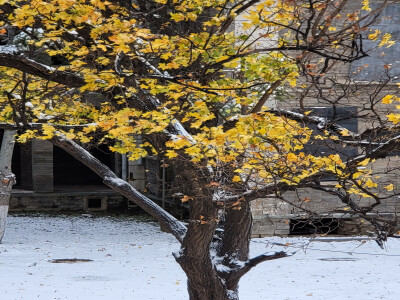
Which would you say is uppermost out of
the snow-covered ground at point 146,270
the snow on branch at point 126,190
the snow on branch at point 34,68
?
the snow on branch at point 34,68

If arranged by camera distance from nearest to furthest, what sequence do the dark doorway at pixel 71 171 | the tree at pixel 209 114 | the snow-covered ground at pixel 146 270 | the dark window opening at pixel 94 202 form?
the tree at pixel 209 114
the snow-covered ground at pixel 146 270
the dark window opening at pixel 94 202
the dark doorway at pixel 71 171

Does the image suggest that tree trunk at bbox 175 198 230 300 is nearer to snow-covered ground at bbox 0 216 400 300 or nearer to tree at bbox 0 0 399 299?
tree at bbox 0 0 399 299

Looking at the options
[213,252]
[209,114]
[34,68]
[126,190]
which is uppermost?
[34,68]

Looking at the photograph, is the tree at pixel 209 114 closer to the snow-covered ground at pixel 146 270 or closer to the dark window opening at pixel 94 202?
the snow-covered ground at pixel 146 270

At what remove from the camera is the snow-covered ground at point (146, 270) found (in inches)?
496

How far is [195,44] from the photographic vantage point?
7.91 m

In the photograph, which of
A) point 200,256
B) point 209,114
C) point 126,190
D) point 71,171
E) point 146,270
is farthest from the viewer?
point 71,171

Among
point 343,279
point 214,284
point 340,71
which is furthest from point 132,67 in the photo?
point 340,71

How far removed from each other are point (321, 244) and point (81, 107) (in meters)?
6.99

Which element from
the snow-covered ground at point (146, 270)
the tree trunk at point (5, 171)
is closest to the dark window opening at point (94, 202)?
the snow-covered ground at point (146, 270)

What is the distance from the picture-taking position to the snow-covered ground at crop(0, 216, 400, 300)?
12.6 m

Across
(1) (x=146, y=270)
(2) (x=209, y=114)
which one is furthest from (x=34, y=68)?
(1) (x=146, y=270)

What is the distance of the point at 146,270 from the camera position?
14.8 metres

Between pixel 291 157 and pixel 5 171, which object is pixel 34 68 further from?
pixel 5 171
